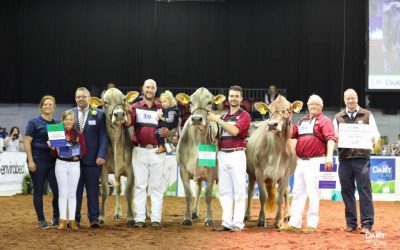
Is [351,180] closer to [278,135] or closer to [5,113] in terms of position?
[278,135]

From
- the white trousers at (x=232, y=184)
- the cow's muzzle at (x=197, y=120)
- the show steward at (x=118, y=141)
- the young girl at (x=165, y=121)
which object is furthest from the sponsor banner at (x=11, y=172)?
the white trousers at (x=232, y=184)

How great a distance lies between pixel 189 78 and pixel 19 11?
20.3 ft

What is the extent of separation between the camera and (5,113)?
19.7 meters

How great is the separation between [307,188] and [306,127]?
821 millimetres

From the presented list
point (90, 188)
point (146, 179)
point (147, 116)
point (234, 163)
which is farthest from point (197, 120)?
point (90, 188)

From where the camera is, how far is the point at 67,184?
786 centimetres

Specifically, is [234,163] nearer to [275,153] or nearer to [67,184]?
[275,153]

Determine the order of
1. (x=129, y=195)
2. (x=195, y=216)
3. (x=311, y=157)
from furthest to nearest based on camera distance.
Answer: (x=195, y=216)
(x=129, y=195)
(x=311, y=157)

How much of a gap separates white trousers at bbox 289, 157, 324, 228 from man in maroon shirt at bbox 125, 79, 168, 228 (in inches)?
75.1

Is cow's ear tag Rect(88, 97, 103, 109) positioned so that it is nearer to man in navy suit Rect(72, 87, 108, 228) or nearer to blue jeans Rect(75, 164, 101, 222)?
man in navy suit Rect(72, 87, 108, 228)

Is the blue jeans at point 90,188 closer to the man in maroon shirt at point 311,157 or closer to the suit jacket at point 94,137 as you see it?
the suit jacket at point 94,137

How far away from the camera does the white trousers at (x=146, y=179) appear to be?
26.9 feet

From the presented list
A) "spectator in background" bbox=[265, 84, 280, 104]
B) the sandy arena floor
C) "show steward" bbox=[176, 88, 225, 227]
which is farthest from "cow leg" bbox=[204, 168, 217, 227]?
"spectator in background" bbox=[265, 84, 280, 104]

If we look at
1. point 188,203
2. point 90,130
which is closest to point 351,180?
point 188,203
